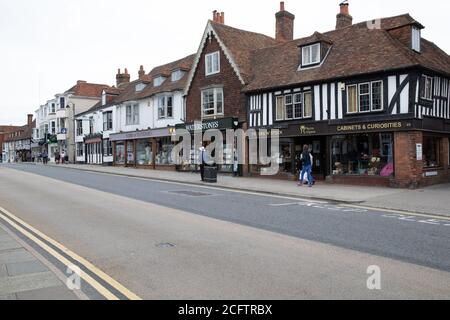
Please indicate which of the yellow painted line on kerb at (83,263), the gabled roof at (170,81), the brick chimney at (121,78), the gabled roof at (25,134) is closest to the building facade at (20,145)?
the gabled roof at (25,134)

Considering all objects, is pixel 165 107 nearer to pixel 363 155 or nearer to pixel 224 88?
pixel 224 88

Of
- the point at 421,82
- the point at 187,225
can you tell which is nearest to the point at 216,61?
the point at 421,82

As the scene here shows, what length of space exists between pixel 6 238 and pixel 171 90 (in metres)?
25.9

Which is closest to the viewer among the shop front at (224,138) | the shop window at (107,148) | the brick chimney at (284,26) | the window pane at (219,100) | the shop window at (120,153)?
the shop front at (224,138)

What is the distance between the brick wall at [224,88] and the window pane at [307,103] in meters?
4.57

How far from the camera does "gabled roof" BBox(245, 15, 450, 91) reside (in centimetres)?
1969

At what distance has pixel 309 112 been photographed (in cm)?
2256

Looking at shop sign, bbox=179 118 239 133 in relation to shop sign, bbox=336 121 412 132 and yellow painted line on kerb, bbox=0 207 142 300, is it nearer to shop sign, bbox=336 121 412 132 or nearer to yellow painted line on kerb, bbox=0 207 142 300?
shop sign, bbox=336 121 412 132

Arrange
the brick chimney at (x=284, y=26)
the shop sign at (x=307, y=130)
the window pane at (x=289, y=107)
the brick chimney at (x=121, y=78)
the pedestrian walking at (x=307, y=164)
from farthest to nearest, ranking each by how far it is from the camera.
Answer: the brick chimney at (x=121, y=78)
the brick chimney at (x=284, y=26)
the window pane at (x=289, y=107)
the shop sign at (x=307, y=130)
the pedestrian walking at (x=307, y=164)

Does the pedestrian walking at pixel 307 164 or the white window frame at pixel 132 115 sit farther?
the white window frame at pixel 132 115

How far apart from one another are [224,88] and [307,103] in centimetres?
709

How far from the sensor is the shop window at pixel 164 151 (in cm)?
3391

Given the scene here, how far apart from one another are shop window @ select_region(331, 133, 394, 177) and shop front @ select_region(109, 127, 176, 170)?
1476 centimetres

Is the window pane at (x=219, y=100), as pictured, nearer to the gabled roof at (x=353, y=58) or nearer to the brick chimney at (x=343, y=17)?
the gabled roof at (x=353, y=58)
